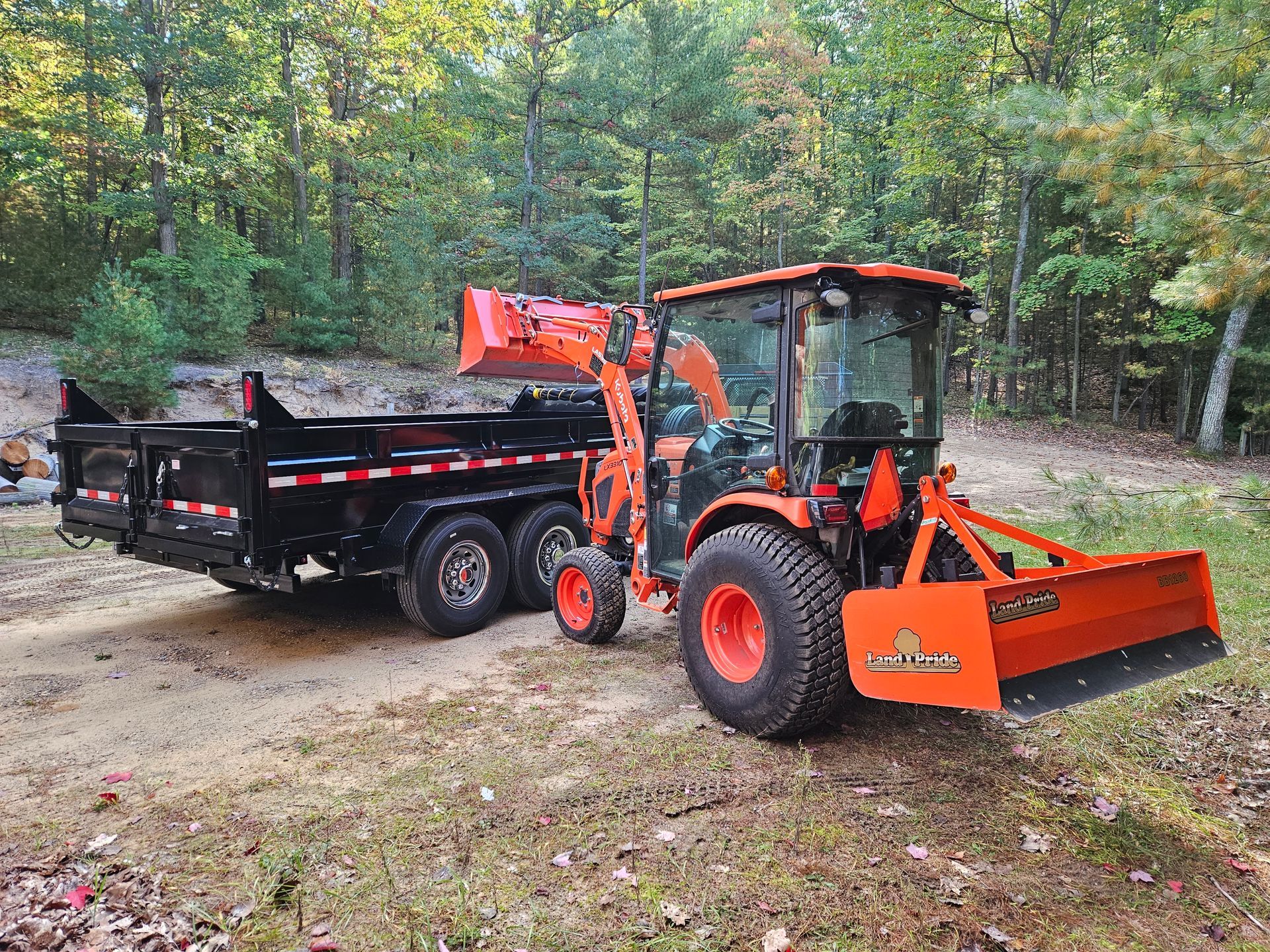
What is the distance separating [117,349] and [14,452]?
2.10 metres

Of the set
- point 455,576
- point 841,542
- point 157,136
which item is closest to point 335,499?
point 455,576

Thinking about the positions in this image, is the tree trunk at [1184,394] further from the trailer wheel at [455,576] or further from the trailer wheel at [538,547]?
the trailer wheel at [455,576]

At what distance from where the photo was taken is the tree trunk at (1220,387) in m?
14.5

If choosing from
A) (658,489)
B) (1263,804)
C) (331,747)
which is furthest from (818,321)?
(331,747)

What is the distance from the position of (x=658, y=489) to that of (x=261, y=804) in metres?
2.59

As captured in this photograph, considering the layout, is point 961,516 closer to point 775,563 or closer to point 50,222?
point 775,563

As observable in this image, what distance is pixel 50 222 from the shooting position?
1659cm

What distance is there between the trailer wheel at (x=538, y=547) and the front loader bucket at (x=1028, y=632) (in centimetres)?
320

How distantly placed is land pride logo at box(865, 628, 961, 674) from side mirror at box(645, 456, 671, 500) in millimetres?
1828

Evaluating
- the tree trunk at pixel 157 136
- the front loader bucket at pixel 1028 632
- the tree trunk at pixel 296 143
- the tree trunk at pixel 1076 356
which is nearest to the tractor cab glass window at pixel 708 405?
the front loader bucket at pixel 1028 632

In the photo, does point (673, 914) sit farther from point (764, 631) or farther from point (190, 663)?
point (190, 663)

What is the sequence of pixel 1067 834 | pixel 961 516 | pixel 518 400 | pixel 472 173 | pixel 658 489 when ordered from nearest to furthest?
pixel 1067 834 < pixel 961 516 < pixel 658 489 < pixel 518 400 < pixel 472 173

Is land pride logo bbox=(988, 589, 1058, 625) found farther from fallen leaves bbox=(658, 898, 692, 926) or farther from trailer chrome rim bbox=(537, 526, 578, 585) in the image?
trailer chrome rim bbox=(537, 526, 578, 585)

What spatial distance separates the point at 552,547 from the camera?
20.0 feet
